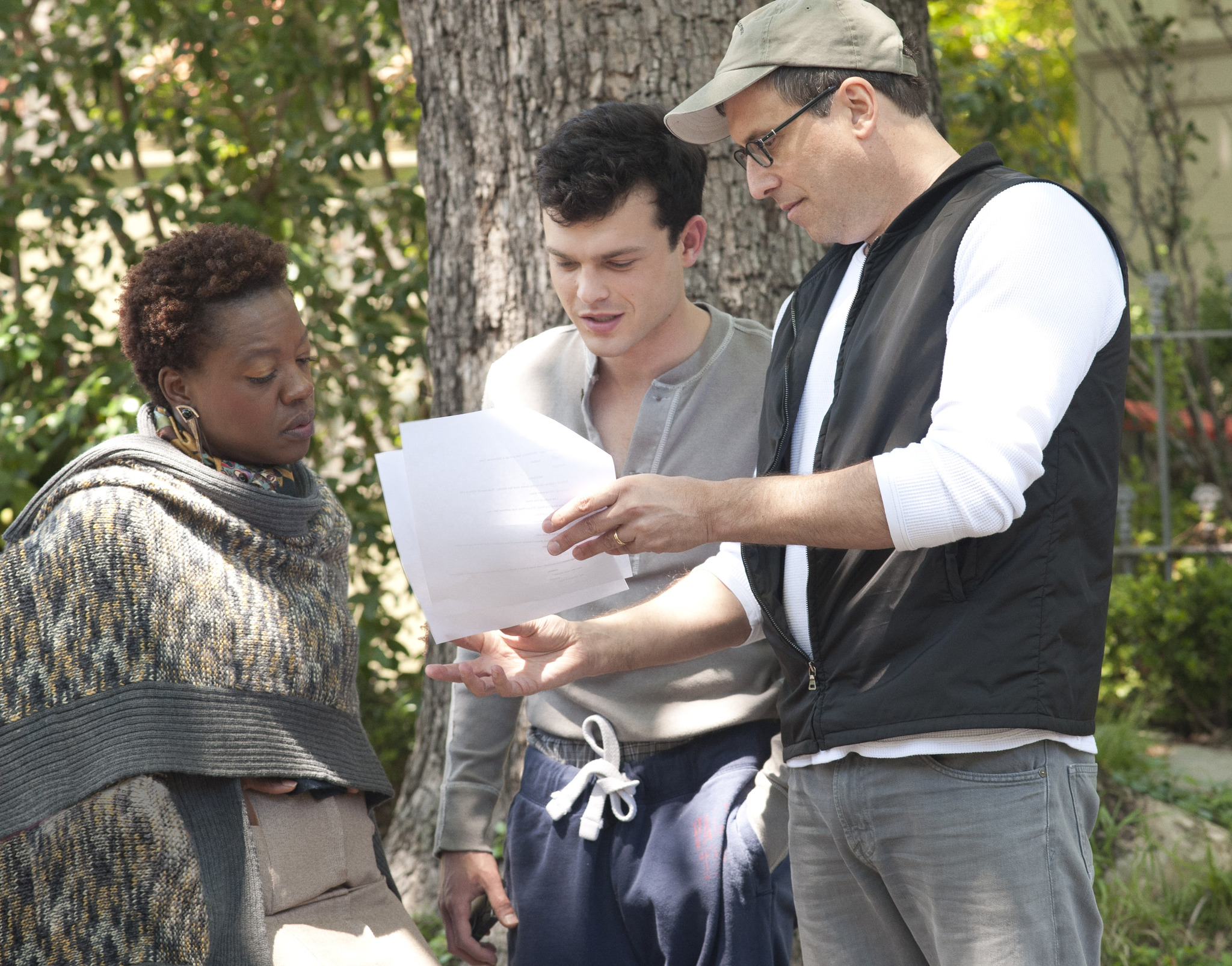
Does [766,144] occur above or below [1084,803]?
above

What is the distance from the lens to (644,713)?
→ 2.17 m

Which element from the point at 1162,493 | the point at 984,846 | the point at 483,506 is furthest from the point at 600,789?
the point at 1162,493

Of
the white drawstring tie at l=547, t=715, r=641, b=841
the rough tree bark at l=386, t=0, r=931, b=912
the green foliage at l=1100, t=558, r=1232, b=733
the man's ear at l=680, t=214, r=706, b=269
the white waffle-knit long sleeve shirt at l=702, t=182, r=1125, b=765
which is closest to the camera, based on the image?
the white waffle-knit long sleeve shirt at l=702, t=182, r=1125, b=765

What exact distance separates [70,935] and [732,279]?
2133 mm

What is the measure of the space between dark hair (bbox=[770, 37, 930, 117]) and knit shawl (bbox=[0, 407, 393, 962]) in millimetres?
1171

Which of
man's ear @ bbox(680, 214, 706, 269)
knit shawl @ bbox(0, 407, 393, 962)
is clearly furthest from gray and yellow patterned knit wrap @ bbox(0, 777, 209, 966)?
man's ear @ bbox(680, 214, 706, 269)

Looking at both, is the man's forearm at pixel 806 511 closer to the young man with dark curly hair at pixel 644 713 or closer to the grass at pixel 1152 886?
the young man with dark curly hair at pixel 644 713

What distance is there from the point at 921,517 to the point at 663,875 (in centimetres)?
91

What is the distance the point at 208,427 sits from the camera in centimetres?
217

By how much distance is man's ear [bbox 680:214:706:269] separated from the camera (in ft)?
7.56

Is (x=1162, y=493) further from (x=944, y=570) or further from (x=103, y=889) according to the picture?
(x=103, y=889)

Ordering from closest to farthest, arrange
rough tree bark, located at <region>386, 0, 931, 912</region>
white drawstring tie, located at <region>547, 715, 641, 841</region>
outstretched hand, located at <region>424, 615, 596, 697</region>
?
1. outstretched hand, located at <region>424, 615, 596, 697</region>
2. white drawstring tie, located at <region>547, 715, 641, 841</region>
3. rough tree bark, located at <region>386, 0, 931, 912</region>

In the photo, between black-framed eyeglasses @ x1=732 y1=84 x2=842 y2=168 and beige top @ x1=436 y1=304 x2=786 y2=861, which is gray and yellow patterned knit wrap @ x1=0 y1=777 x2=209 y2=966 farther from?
black-framed eyeglasses @ x1=732 y1=84 x2=842 y2=168

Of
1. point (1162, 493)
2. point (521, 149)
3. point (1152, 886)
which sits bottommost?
point (1152, 886)
